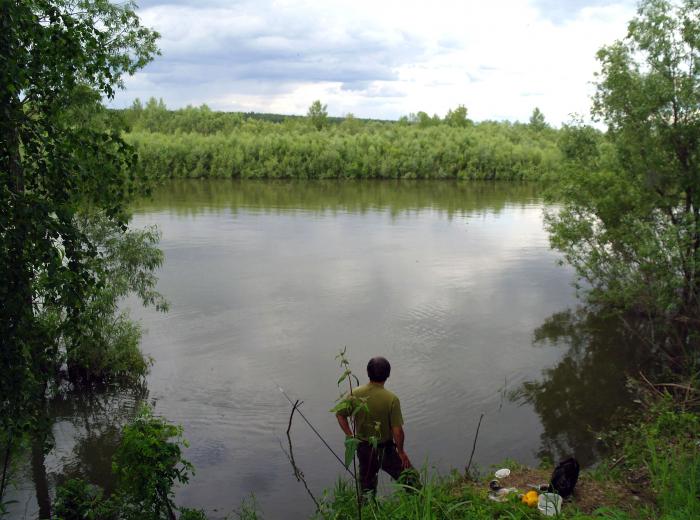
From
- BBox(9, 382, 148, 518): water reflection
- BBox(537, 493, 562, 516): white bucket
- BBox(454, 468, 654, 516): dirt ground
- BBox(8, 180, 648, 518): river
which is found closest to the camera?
BBox(537, 493, 562, 516): white bucket

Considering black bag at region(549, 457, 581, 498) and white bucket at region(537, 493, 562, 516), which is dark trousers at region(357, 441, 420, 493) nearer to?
white bucket at region(537, 493, 562, 516)

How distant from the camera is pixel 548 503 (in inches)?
264

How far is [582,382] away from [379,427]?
9574 mm

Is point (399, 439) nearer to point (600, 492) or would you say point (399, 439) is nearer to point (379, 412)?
point (379, 412)

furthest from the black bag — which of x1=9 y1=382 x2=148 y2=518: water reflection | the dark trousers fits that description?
x1=9 y1=382 x2=148 y2=518: water reflection

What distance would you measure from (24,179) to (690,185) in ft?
44.9

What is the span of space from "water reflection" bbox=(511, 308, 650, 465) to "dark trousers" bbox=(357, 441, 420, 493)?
4686 millimetres

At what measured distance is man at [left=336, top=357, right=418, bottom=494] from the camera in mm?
6254

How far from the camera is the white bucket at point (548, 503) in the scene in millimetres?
6406

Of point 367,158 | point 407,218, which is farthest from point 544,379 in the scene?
point 367,158

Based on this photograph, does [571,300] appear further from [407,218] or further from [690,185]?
[407,218]

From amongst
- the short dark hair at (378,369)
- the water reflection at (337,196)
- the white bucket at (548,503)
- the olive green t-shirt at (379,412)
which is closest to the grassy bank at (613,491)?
the white bucket at (548,503)

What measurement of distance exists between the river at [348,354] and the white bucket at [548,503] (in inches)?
78.4

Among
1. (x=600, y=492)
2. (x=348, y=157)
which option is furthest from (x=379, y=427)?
(x=348, y=157)
